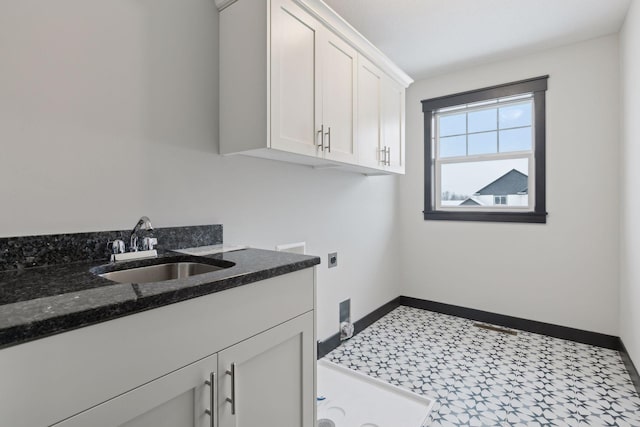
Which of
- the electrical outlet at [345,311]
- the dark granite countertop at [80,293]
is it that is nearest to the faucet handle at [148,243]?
the dark granite countertop at [80,293]

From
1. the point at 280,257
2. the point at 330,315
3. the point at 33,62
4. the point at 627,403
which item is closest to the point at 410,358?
the point at 330,315

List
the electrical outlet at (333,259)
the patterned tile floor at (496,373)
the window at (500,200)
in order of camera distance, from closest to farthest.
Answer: the patterned tile floor at (496,373)
the electrical outlet at (333,259)
the window at (500,200)

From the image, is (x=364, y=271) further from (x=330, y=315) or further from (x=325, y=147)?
(x=325, y=147)

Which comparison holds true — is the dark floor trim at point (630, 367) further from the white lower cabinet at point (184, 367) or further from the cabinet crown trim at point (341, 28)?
the cabinet crown trim at point (341, 28)

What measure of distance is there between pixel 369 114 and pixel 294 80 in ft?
2.58

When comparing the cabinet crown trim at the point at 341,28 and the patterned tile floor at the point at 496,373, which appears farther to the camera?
the patterned tile floor at the point at 496,373

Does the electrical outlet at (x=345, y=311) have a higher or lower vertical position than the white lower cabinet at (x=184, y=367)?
lower

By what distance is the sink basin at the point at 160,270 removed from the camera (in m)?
1.19

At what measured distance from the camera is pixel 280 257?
4.10 ft

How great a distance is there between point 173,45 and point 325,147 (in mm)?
869

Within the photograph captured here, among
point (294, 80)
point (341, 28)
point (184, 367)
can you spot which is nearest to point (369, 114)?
point (341, 28)

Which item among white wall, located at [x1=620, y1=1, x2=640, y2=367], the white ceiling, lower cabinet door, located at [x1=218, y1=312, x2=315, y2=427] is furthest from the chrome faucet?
white wall, located at [x1=620, y1=1, x2=640, y2=367]

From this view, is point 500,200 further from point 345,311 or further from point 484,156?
point 345,311

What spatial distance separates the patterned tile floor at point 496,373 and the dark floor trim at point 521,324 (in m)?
0.07
